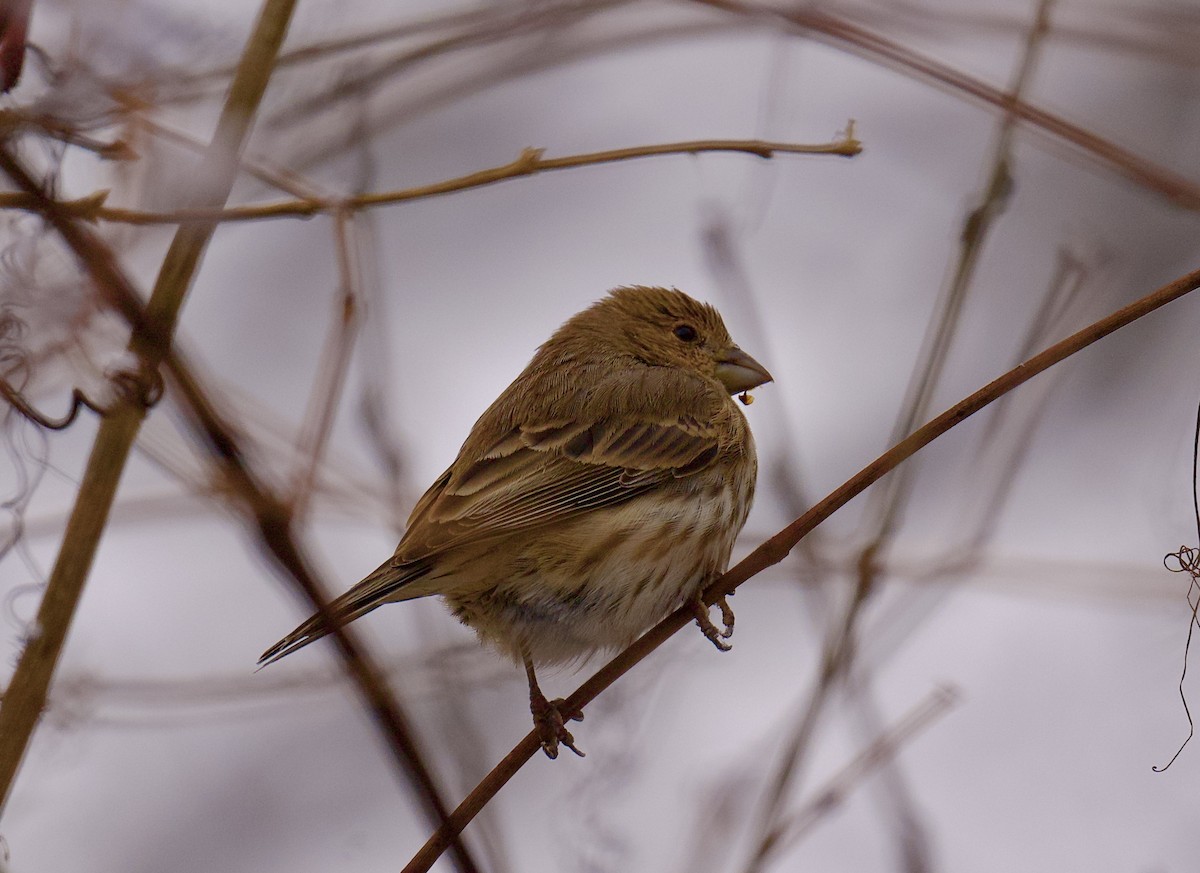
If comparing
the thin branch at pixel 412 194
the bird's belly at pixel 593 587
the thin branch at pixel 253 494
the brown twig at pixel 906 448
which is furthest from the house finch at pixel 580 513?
the thin branch at pixel 253 494

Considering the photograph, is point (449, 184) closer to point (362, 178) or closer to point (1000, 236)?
point (362, 178)

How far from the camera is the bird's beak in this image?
209 inches

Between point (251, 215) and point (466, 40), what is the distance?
1.58m

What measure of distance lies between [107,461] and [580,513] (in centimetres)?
217

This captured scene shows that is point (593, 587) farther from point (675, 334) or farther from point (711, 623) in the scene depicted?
point (675, 334)

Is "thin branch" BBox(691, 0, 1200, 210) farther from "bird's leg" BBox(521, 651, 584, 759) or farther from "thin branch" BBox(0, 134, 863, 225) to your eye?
"bird's leg" BBox(521, 651, 584, 759)

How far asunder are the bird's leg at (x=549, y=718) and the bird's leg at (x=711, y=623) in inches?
18.4

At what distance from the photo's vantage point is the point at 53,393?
3.30 m

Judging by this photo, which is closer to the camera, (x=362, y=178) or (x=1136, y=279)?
(x=362, y=178)

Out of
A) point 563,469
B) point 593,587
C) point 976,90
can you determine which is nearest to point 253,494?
point 976,90

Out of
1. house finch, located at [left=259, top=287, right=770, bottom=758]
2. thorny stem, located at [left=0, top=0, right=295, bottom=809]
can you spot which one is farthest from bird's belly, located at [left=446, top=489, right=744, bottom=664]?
thorny stem, located at [left=0, top=0, right=295, bottom=809]

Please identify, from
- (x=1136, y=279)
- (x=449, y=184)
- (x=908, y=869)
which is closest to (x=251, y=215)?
(x=449, y=184)

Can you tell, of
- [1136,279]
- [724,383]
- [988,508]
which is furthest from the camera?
[1136,279]

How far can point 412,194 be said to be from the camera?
2654 mm
